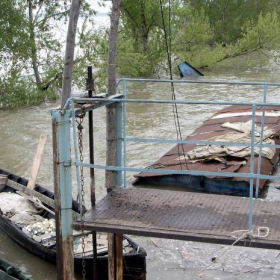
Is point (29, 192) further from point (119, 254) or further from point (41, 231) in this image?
point (119, 254)

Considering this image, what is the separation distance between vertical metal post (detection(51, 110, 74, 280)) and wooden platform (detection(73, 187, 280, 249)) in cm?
18

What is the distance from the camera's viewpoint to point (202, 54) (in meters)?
29.3

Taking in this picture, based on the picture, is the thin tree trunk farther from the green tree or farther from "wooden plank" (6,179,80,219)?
"wooden plank" (6,179,80,219)

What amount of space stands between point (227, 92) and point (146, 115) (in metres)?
5.52

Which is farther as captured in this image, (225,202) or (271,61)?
(271,61)

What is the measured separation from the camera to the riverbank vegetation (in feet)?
69.7

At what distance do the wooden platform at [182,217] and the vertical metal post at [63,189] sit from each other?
178 mm

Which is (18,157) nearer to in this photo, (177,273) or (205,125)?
(205,125)

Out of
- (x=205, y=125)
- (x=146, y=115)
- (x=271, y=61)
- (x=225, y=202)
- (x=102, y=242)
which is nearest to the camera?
(x=225, y=202)

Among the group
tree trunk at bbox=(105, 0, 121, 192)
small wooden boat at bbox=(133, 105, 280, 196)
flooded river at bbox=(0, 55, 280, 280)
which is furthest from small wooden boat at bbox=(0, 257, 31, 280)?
small wooden boat at bbox=(133, 105, 280, 196)

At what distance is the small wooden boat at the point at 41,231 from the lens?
7.30 m

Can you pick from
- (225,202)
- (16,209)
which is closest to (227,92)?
(16,209)

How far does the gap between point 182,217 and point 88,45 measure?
17.1m

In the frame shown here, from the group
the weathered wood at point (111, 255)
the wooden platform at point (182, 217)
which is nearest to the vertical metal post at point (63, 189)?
the wooden platform at point (182, 217)
